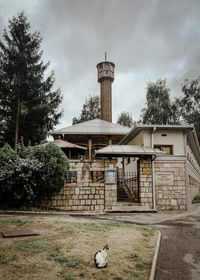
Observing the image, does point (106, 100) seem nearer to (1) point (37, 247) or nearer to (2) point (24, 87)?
(2) point (24, 87)

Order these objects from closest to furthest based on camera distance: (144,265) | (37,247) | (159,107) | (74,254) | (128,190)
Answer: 1. (144,265)
2. (74,254)
3. (37,247)
4. (128,190)
5. (159,107)

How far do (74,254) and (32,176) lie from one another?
728 centimetres

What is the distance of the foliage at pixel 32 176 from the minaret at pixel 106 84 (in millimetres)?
17498

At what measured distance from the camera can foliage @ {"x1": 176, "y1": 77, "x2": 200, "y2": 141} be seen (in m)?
29.8

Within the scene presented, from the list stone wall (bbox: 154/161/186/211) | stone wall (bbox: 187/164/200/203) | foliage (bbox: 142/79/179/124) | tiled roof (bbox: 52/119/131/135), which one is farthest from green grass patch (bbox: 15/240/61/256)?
foliage (bbox: 142/79/179/124)

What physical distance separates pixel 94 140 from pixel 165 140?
9.49 metres

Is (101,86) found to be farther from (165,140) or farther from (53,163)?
(53,163)

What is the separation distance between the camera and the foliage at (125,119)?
3931cm

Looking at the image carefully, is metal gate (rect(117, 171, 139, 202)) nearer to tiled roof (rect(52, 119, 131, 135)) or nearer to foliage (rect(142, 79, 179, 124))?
tiled roof (rect(52, 119, 131, 135))

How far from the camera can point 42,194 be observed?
460 inches

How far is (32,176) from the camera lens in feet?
36.7


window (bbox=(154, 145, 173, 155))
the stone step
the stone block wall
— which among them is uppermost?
window (bbox=(154, 145, 173, 155))

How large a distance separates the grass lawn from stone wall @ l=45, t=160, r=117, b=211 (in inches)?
208

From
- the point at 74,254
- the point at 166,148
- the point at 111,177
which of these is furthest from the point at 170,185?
the point at 74,254
